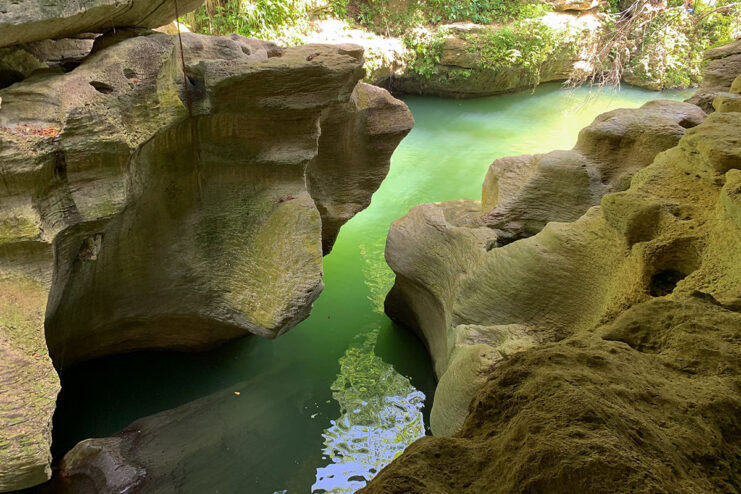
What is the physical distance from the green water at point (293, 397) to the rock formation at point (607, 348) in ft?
3.53

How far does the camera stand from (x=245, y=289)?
14.1 ft

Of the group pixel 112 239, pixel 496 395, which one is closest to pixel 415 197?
pixel 112 239

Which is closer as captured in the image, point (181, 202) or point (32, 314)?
point (32, 314)

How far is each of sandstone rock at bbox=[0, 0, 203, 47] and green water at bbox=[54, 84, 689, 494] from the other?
2.78 meters

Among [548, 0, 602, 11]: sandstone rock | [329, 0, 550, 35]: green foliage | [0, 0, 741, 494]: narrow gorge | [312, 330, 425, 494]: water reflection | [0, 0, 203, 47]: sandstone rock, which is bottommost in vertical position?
[312, 330, 425, 494]: water reflection

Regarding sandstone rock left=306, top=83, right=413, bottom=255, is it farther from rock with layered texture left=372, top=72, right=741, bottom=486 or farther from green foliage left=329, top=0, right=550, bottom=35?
green foliage left=329, top=0, right=550, bottom=35

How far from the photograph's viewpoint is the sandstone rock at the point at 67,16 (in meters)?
2.81

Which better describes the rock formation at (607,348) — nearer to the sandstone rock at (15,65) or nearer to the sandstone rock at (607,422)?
the sandstone rock at (607,422)

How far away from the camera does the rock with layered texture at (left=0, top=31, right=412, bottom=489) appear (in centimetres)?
298

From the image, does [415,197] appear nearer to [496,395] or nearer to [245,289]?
[245,289]

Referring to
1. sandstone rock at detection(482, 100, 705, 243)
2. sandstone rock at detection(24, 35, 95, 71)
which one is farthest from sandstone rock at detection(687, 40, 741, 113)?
sandstone rock at detection(24, 35, 95, 71)

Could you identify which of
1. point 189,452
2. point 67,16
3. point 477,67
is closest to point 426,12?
point 477,67

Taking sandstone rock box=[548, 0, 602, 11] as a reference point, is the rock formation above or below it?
below

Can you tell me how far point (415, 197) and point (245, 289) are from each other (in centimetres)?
479
